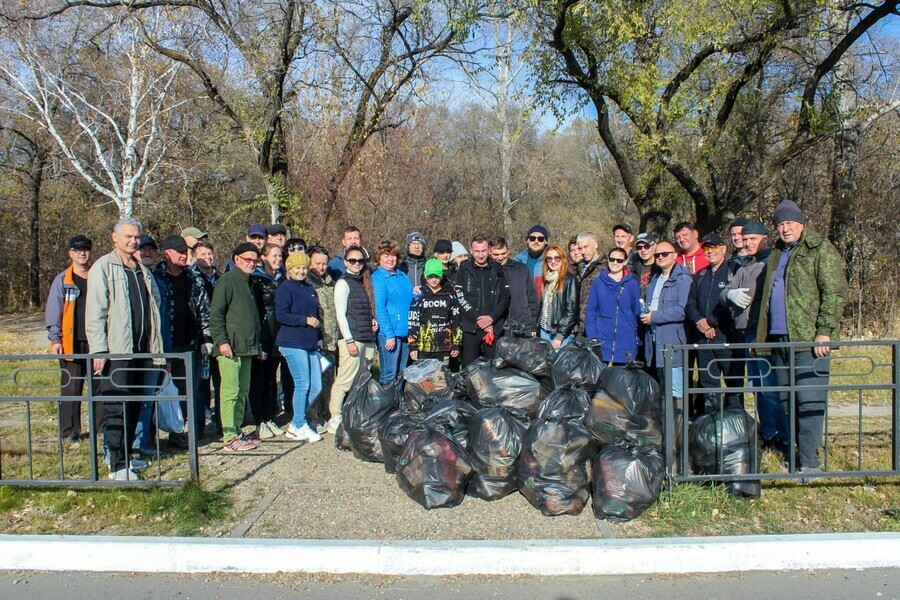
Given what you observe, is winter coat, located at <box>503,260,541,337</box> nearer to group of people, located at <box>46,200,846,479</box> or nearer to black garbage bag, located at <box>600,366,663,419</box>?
group of people, located at <box>46,200,846,479</box>

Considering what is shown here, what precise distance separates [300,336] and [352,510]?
219cm

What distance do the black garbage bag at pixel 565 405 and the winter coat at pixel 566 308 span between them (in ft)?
5.77

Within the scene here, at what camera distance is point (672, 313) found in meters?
5.98

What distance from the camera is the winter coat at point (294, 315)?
6.36 meters

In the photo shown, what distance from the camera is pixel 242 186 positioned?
76.4 feet

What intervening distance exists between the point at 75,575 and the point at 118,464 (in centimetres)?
146

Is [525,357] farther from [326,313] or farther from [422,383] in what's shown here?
[326,313]

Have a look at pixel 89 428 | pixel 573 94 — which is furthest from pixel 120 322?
pixel 573 94

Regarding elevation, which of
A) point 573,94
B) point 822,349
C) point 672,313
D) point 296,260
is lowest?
point 822,349

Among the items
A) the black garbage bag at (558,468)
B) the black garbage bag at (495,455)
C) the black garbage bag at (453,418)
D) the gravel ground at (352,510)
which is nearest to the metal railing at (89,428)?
the gravel ground at (352,510)

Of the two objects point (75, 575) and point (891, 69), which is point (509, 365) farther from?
point (891, 69)

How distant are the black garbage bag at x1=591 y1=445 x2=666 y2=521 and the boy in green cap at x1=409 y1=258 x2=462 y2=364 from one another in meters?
2.51

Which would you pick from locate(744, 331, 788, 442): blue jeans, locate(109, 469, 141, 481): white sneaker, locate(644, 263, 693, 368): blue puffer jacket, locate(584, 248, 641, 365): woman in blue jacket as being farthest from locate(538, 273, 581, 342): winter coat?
locate(109, 469, 141, 481): white sneaker

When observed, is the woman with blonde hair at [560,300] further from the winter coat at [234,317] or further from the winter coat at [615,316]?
the winter coat at [234,317]
